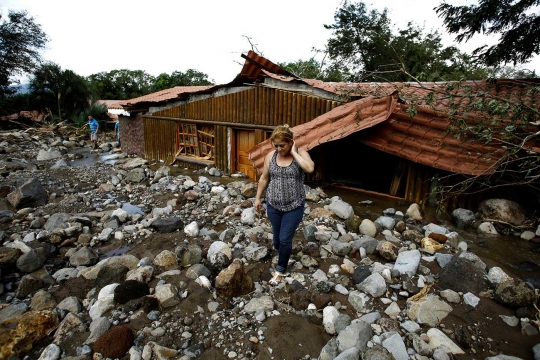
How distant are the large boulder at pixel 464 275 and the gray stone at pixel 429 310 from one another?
0.42 metres

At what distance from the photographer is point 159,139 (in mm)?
12250

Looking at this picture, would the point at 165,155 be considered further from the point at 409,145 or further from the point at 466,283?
the point at 466,283

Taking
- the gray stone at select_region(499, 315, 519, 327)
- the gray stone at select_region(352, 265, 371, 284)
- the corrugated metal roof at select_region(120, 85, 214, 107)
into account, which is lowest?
the gray stone at select_region(499, 315, 519, 327)

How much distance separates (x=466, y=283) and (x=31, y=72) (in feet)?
98.2

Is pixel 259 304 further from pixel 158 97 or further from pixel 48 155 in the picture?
pixel 48 155

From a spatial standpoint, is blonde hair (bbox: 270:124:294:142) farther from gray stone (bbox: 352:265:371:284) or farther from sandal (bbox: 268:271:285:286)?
gray stone (bbox: 352:265:371:284)

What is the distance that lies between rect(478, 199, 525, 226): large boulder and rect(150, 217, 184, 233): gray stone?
210 inches

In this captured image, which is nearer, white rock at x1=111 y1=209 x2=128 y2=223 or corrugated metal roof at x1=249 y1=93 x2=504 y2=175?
corrugated metal roof at x1=249 y1=93 x2=504 y2=175

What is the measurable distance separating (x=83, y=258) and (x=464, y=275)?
198 inches

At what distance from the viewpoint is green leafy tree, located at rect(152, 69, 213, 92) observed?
32.4 metres

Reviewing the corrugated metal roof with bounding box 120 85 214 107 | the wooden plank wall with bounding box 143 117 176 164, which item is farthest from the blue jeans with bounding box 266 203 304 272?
the wooden plank wall with bounding box 143 117 176 164

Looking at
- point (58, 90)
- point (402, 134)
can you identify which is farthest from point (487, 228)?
point (58, 90)

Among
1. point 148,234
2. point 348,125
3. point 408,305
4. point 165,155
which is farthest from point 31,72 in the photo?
point 408,305

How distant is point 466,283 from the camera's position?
310cm
